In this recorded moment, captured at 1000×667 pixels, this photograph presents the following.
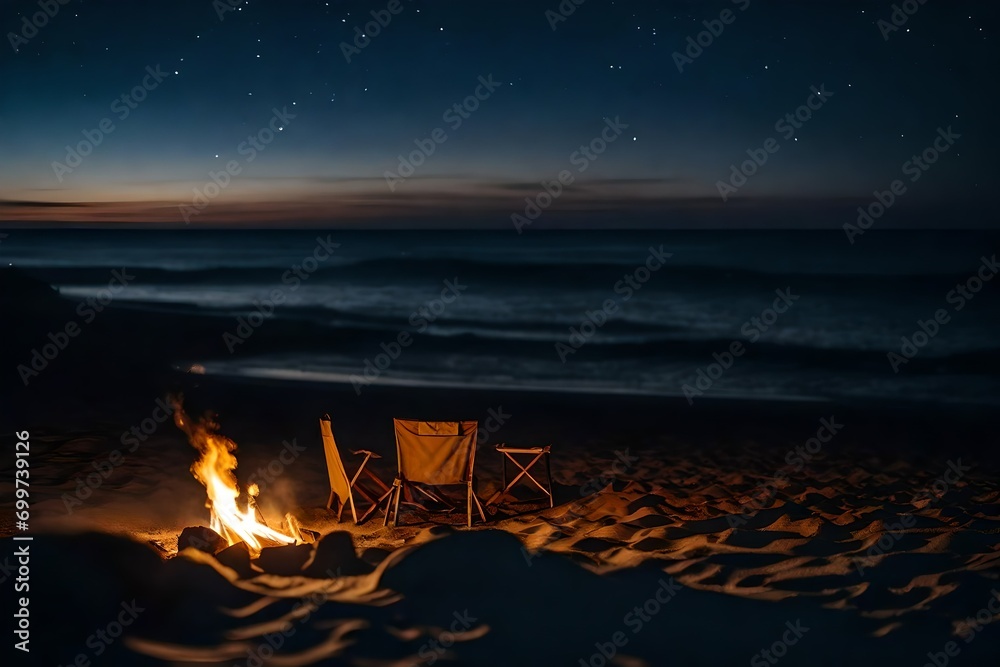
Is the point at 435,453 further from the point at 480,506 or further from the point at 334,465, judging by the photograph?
the point at 334,465

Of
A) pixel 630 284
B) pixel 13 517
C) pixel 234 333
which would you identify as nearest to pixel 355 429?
pixel 13 517

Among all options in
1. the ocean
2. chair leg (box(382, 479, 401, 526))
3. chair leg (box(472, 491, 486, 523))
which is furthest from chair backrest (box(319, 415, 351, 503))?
the ocean

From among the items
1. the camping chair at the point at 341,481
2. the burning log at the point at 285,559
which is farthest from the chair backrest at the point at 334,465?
the burning log at the point at 285,559

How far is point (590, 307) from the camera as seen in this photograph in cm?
2398

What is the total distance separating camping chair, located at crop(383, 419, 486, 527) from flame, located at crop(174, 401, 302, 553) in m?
0.85

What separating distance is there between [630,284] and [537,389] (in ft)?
62.7

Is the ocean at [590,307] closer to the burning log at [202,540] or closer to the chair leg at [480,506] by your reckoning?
the chair leg at [480,506]

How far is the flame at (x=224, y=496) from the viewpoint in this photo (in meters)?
5.20

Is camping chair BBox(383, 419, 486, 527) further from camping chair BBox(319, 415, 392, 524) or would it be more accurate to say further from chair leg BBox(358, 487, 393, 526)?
camping chair BBox(319, 415, 392, 524)

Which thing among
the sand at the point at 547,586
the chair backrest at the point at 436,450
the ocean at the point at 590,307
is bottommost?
the ocean at the point at 590,307

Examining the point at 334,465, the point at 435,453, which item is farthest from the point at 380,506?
the point at 435,453

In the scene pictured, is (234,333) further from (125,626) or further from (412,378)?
(125,626)

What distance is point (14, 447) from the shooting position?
783cm

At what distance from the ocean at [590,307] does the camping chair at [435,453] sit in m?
5.70
